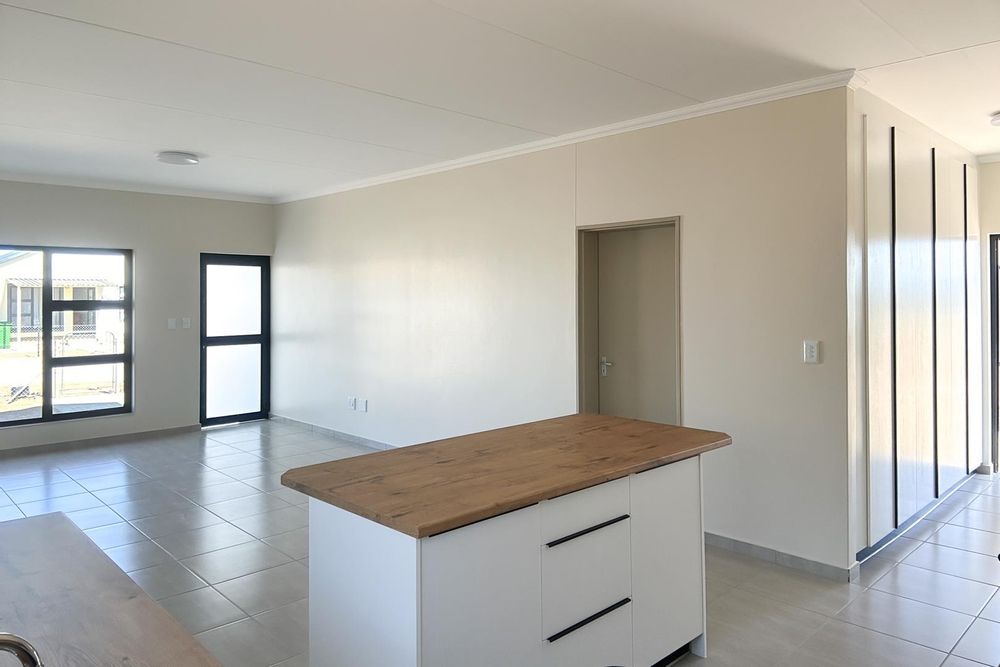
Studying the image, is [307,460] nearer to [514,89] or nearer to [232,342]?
[232,342]

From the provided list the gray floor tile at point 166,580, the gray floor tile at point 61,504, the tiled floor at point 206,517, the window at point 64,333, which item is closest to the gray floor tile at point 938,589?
the tiled floor at point 206,517

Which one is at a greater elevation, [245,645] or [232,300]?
[232,300]

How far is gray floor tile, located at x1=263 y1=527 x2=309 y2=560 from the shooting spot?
3.92m

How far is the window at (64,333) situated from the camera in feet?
21.2

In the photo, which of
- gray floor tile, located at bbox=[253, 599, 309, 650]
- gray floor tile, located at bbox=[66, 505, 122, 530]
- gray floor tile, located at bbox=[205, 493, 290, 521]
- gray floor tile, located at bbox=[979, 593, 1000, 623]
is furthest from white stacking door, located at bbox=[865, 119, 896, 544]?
gray floor tile, located at bbox=[66, 505, 122, 530]

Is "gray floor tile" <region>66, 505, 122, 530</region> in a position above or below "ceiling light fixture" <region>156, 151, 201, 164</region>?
below

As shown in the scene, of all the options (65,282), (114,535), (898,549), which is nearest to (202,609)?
(114,535)

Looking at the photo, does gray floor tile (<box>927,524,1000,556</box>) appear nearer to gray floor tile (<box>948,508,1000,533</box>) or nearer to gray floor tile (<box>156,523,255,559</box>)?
gray floor tile (<box>948,508,1000,533</box>)

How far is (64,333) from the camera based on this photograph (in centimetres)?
680

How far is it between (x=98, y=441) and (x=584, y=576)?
641 cm

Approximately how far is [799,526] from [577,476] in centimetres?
210

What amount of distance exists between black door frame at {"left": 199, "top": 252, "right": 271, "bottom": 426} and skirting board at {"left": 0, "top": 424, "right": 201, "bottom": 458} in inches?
12.7

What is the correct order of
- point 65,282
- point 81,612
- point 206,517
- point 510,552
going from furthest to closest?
point 65,282 < point 206,517 < point 510,552 < point 81,612

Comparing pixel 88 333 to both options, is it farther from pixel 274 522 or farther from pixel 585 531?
pixel 585 531
